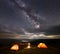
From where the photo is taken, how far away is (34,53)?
33250 mm

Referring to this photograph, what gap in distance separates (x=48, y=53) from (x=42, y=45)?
13.1 metres

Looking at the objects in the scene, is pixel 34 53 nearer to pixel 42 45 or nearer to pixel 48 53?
pixel 48 53

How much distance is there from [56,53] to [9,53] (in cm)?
1108

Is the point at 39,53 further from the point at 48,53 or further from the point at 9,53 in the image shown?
the point at 9,53

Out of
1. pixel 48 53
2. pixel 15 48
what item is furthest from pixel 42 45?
pixel 48 53

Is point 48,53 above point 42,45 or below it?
below

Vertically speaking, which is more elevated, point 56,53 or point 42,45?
point 42,45

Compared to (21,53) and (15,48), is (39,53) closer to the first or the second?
(21,53)

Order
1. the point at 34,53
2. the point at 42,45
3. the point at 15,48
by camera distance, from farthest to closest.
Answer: the point at 42,45 < the point at 15,48 < the point at 34,53

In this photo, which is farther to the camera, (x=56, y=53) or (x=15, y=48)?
(x=15, y=48)

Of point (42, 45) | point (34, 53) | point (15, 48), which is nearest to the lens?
point (34, 53)

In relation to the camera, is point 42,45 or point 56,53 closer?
point 56,53

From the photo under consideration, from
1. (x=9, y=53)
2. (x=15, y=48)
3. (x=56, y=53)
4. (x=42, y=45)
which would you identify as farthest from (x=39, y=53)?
(x=42, y=45)

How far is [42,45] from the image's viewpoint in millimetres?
46594
